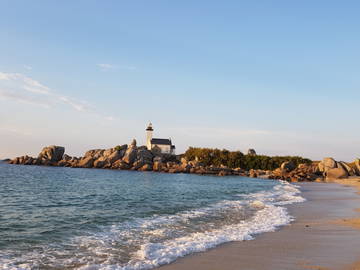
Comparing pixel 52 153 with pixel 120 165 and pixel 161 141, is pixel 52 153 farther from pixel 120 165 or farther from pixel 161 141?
pixel 161 141

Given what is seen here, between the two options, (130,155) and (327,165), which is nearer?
(327,165)

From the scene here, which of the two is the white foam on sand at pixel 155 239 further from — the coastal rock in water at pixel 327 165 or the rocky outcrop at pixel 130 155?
the rocky outcrop at pixel 130 155

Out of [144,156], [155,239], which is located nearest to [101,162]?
[144,156]

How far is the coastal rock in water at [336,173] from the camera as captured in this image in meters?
78.2

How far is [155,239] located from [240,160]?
105 meters

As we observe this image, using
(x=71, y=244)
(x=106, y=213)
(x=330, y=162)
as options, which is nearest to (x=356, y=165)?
(x=330, y=162)

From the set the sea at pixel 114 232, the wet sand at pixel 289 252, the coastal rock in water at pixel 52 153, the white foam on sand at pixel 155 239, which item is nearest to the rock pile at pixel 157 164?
the coastal rock in water at pixel 52 153

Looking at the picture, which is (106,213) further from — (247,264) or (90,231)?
(247,264)

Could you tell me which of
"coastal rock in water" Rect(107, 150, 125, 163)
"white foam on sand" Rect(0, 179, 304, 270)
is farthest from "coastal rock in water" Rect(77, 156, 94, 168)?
"white foam on sand" Rect(0, 179, 304, 270)

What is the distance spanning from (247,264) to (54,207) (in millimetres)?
15120

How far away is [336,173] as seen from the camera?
7906 cm

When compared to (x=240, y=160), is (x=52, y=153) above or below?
above

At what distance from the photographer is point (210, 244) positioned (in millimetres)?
11977

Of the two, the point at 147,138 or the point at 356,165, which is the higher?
the point at 147,138
